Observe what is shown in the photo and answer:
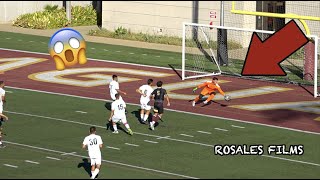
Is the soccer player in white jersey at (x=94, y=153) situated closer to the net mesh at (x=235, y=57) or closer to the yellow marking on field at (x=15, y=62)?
the net mesh at (x=235, y=57)

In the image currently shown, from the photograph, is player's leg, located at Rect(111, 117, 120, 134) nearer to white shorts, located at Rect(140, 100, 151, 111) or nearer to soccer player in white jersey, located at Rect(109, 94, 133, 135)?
soccer player in white jersey, located at Rect(109, 94, 133, 135)

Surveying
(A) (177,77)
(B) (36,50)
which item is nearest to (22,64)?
(B) (36,50)

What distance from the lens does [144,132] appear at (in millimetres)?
34812

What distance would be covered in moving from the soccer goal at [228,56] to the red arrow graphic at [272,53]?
0.30 m

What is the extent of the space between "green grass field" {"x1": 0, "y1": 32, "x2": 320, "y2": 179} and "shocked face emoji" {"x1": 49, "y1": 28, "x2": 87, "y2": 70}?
5.60 metres

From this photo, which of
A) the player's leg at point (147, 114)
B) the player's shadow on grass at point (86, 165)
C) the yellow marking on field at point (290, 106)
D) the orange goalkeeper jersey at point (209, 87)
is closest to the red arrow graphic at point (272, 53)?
the yellow marking on field at point (290, 106)

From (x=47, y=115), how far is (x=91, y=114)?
1.63 metres

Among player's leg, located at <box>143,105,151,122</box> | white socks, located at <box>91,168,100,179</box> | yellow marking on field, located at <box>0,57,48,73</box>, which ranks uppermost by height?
yellow marking on field, located at <box>0,57,48,73</box>

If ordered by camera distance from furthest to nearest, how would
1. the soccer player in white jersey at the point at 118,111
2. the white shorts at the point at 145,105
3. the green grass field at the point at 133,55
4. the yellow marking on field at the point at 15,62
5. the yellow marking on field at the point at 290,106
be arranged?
the green grass field at the point at 133,55
the yellow marking on field at the point at 15,62
the yellow marking on field at the point at 290,106
the white shorts at the point at 145,105
the soccer player in white jersey at the point at 118,111

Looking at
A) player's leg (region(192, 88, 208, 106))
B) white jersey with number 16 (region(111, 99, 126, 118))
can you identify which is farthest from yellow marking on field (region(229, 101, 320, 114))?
white jersey with number 16 (region(111, 99, 126, 118))

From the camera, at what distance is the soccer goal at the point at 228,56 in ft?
147

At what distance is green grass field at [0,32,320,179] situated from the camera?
29.5 meters

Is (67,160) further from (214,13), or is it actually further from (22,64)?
(214,13)

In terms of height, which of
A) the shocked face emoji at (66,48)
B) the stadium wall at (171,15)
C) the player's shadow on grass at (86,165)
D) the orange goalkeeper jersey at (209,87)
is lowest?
the player's shadow on grass at (86,165)
